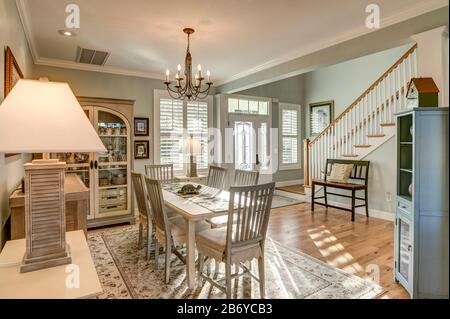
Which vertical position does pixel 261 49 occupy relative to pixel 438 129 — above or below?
above

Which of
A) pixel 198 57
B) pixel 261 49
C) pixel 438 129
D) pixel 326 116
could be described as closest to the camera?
pixel 438 129

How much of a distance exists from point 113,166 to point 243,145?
9.55ft

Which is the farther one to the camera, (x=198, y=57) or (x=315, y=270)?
(x=198, y=57)

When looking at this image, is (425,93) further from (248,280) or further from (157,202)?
(157,202)

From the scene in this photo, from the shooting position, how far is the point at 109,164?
4.27 metres

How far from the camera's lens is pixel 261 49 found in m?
3.73

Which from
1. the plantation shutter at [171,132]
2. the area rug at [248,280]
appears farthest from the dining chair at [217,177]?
the plantation shutter at [171,132]

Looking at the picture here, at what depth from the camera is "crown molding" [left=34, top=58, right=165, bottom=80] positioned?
412 cm

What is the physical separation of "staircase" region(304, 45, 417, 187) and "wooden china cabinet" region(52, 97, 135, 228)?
377cm

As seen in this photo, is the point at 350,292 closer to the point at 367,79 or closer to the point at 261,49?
the point at 261,49

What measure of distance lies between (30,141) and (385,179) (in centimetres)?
484

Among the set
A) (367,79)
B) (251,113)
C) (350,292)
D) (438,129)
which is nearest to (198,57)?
(251,113)

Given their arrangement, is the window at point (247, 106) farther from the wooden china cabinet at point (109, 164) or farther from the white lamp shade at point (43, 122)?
the white lamp shade at point (43, 122)

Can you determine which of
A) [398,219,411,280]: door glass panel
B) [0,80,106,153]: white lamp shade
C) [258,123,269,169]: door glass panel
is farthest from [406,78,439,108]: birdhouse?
[258,123,269,169]: door glass panel
